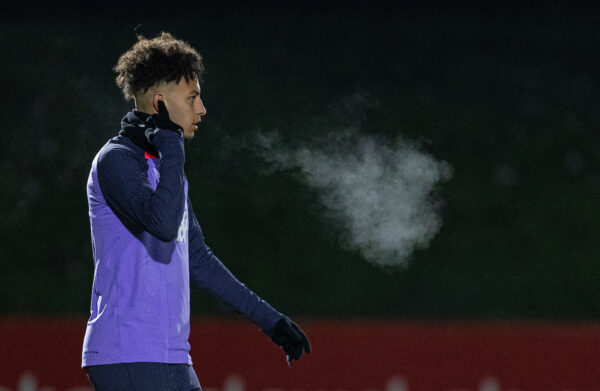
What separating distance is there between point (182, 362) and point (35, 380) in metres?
3.25

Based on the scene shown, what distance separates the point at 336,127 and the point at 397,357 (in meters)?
3.45

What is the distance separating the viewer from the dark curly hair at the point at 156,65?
6.80 feet

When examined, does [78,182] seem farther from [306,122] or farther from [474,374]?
[474,374]

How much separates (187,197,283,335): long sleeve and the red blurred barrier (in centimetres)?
Result: 276

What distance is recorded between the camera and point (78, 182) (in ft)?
24.4

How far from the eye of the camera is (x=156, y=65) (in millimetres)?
2074

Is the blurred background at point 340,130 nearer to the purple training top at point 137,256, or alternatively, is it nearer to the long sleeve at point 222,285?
the long sleeve at point 222,285

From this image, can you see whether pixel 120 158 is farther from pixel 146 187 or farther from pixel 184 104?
pixel 184 104

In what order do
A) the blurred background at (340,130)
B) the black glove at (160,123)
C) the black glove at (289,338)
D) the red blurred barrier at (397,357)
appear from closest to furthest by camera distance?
the black glove at (160,123), the black glove at (289,338), the red blurred barrier at (397,357), the blurred background at (340,130)

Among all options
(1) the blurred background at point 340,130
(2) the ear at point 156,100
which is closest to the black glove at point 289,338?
(2) the ear at point 156,100

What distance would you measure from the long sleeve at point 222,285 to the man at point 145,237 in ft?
0.66

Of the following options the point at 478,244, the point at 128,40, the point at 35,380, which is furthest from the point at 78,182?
the point at 478,244

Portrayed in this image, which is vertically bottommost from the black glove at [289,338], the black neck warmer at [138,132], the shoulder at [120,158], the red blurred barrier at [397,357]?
the black glove at [289,338]

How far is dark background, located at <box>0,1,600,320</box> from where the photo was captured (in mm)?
7141
